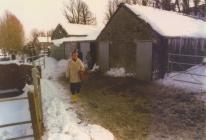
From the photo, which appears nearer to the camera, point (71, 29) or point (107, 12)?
point (71, 29)

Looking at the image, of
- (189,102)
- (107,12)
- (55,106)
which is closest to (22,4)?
(55,106)

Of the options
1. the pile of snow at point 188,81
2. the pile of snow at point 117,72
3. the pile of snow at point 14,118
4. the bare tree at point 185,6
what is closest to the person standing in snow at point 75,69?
the pile of snow at point 14,118

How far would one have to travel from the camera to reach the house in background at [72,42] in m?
21.8

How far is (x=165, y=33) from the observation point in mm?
13391

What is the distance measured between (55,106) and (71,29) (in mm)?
22076

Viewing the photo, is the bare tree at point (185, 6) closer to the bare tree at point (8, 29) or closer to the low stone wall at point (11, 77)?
the bare tree at point (8, 29)

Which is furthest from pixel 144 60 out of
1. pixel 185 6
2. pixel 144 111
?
pixel 185 6

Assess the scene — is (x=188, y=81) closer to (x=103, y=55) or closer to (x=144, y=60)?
(x=144, y=60)

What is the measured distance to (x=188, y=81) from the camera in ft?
39.1

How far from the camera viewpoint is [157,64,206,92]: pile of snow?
1130 centimetres

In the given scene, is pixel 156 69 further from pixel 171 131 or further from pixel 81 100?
pixel 171 131

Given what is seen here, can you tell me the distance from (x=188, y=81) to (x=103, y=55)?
24.5 ft

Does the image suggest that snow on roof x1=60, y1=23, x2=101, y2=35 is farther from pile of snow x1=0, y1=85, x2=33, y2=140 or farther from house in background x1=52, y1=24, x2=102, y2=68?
pile of snow x1=0, y1=85, x2=33, y2=140

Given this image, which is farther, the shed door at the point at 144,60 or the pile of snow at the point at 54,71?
the pile of snow at the point at 54,71
